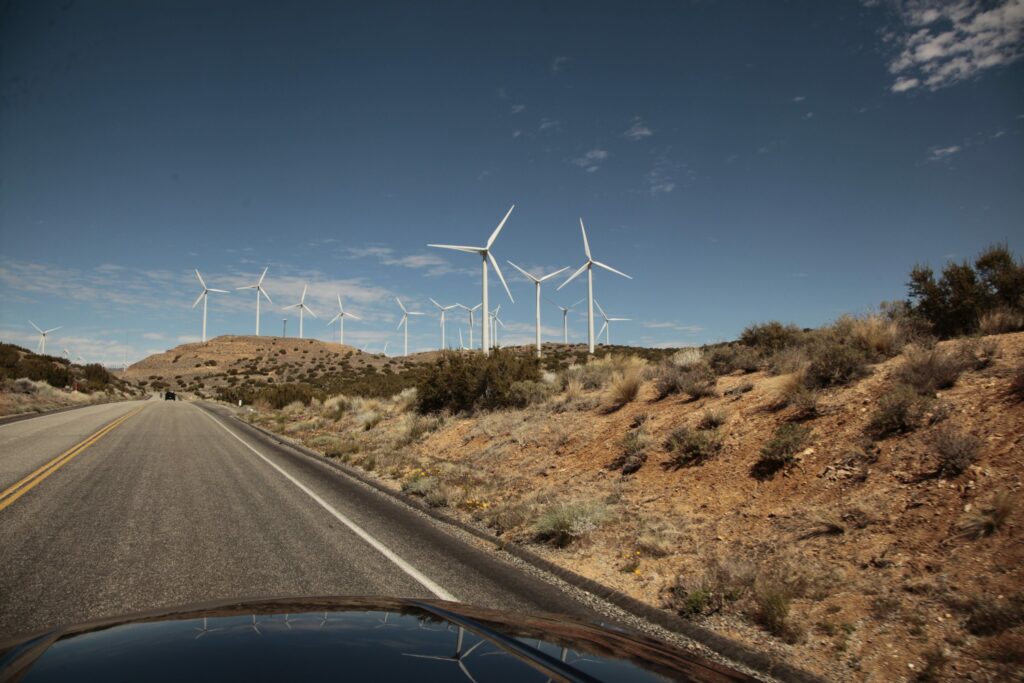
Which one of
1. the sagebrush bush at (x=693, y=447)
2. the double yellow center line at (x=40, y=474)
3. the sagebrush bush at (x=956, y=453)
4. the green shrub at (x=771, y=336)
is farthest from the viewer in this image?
the green shrub at (x=771, y=336)

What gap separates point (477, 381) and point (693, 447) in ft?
42.1

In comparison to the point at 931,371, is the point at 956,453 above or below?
below

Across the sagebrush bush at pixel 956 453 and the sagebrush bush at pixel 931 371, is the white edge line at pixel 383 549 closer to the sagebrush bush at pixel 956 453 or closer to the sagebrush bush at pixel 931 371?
the sagebrush bush at pixel 956 453

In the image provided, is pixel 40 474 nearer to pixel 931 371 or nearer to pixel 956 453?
pixel 956 453

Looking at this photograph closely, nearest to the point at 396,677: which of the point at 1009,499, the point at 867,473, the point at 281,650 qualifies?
the point at 281,650

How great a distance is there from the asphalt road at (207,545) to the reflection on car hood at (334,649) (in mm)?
2814

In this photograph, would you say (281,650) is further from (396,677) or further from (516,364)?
(516,364)

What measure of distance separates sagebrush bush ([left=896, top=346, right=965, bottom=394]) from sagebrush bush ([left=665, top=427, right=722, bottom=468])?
325cm

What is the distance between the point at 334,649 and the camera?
103 inches

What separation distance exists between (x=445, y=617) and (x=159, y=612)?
5.58 ft

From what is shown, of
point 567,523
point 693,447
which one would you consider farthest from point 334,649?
point 693,447

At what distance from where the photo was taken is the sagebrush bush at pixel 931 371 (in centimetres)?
920

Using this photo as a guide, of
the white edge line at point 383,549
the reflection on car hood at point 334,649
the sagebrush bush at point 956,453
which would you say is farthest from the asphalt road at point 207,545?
the sagebrush bush at point 956,453

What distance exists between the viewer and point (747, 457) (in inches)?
400
